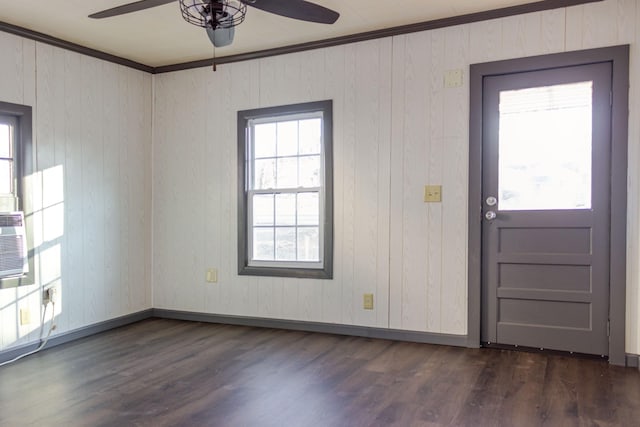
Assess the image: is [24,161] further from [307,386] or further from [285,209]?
[307,386]

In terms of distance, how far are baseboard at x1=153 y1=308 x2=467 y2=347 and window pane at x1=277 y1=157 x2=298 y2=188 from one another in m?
1.17

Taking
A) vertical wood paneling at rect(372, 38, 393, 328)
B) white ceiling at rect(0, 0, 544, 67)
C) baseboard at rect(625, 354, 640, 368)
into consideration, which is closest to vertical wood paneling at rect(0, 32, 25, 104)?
white ceiling at rect(0, 0, 544, 67)

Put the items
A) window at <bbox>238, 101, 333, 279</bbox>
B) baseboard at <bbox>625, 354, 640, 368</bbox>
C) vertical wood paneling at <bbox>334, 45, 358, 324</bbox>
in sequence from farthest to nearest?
window at <bbox>238, 101, 333, 279</bbox>, vertical wood paneling at <bbox>334, 45, 358, 324</bbox>, baseboard at <bbox>625, 354, 640, 368</bbox>

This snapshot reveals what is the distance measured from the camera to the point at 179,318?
14.7 ft

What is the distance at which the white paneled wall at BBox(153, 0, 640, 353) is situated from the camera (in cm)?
324

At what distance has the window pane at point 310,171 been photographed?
397cm

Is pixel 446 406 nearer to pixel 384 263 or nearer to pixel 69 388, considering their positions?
pixel 384 263

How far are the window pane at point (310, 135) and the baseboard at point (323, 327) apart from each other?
4.78 feet

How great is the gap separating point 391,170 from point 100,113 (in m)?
2.53

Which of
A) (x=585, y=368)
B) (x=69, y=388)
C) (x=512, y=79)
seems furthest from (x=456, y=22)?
(x=69, y=388)

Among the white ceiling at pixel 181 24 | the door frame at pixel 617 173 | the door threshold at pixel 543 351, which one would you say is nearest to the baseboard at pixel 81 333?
the white ceiling at pixel 181 24

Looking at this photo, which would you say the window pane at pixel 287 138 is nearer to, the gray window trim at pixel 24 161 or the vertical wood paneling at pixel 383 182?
the vertical wood paneling at pixel 383 182

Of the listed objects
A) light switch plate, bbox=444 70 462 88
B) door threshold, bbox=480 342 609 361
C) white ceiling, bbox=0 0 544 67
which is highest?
white ceiling, bbox=0 0 544 67

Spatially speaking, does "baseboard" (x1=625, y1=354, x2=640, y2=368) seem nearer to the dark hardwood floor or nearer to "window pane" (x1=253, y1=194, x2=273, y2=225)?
the dark hardwood floor
